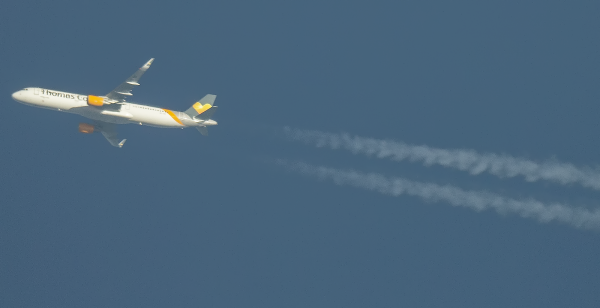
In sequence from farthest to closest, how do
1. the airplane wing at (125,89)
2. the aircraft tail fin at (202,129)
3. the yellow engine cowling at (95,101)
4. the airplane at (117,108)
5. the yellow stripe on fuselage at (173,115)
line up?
the aircraft tail fin at (202,129)
the yellow stripe on fuselage at (173,115)
the airplane wing at (125,89)
the airplane at (117,108)
the yellow engine cowling at (95,101)

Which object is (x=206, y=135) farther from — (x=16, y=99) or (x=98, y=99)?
(x=16, y=99)

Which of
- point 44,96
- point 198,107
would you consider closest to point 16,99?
point 44,96

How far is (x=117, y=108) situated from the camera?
333 feet

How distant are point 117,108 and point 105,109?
1258 mm

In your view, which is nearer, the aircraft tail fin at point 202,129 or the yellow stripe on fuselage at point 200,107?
the aircraft tail fin at point 202,129

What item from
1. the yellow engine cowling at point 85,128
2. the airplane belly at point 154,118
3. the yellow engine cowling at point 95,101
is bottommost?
→ the yellow engine cowling at point 85,128

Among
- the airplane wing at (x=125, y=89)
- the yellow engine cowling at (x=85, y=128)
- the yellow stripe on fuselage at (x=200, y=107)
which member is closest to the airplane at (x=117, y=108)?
the airplane wing at (x=125, y=89)

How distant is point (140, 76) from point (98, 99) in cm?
497

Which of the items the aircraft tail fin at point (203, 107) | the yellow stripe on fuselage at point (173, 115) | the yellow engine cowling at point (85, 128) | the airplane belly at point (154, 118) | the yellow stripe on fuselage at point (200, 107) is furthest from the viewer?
the yellow engine cowling at point (85, 128)

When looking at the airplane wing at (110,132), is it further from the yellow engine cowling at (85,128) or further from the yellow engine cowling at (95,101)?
the yellow engine cowling at (95,101)

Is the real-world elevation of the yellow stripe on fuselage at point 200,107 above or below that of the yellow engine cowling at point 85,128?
above

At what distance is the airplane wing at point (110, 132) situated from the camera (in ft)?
351

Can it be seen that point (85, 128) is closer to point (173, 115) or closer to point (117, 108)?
point (117, 108)

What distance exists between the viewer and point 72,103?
101 metres
